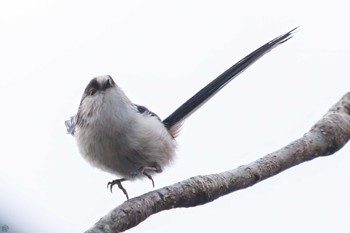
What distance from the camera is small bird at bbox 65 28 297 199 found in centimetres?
324

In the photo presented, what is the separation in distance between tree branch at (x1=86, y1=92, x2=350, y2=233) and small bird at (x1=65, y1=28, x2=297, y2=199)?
0.57 metres

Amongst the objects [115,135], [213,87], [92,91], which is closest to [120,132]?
[115,135]

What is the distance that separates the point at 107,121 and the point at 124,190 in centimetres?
43

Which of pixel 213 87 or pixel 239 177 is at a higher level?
pixel 213 87

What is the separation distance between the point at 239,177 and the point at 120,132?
0.91 metres

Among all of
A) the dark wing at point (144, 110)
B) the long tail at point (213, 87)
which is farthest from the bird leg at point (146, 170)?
the long tail at point (213, 87)

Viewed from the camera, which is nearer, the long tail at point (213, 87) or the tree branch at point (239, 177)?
the tree branch at point (239, 177)

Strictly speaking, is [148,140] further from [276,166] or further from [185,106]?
[276,166]

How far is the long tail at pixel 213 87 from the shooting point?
353cm

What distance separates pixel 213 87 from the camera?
3781 mm

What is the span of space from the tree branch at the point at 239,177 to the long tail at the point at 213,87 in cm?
67

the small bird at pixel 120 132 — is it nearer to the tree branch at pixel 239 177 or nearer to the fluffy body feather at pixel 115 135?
the fluffy body feather at pixel 115 135

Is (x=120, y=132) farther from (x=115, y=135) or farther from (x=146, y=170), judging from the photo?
(x=146, y=170)

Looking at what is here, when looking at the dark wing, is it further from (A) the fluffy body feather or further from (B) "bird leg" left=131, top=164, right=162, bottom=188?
(B) "bird leg" left=131, top=164, right=162, bottom=188
